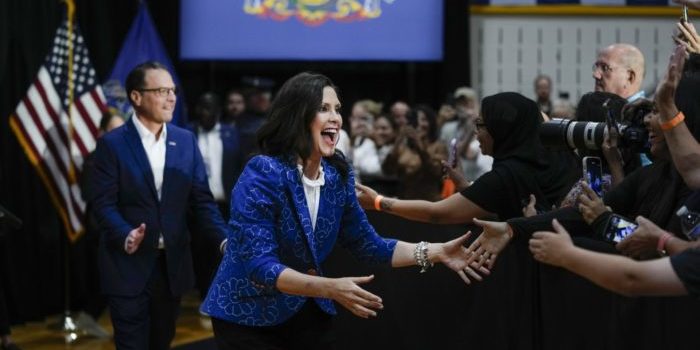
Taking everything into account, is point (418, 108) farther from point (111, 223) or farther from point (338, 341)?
point (111, 223)

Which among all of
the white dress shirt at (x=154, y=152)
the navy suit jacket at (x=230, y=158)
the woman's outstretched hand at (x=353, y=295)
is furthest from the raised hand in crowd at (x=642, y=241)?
the navy suit jacket at (x=230, y=158)

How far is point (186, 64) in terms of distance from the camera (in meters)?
12.5

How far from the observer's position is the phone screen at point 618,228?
4.25m

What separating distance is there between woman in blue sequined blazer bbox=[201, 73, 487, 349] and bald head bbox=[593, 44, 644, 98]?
2514mm

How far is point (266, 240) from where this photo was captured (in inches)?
158

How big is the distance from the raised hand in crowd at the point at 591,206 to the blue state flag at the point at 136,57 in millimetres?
6109

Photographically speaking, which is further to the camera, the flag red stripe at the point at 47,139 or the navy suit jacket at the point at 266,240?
the flag red stripe at the point at 47,139

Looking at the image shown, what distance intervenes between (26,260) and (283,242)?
236 inches

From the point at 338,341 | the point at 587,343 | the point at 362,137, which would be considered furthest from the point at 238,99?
the point at 587,343

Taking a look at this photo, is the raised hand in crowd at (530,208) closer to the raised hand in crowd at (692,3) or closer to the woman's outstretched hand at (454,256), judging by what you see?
the woman's outstretched hand at (454,256)

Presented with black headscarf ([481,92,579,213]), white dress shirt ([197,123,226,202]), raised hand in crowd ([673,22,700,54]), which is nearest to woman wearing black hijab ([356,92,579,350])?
black headscarf ([481,92,579,213])

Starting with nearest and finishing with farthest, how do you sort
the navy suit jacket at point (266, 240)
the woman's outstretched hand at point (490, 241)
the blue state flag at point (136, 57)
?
the navy suit jacket at point (266, 240) → the woman's outstretched hand at point (490, 241) → the blue state flag at point (136, 57)

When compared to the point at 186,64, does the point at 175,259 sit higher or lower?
lower

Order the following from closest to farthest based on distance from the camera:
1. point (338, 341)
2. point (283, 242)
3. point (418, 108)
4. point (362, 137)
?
point (283, 242) → point (338, 341) → point (418, 108) → point (362, 137)
